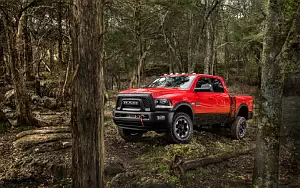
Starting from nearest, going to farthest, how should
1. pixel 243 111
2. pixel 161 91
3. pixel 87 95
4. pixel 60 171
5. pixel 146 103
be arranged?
pixel 87 95 → pixel 60 171 → pixel 146 103 → pixel 161 91 → pixel 243 111

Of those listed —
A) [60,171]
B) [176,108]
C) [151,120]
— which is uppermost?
[176,108]

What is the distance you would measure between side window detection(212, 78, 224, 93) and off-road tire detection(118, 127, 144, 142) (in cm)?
312

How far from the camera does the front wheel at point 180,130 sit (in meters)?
7.96

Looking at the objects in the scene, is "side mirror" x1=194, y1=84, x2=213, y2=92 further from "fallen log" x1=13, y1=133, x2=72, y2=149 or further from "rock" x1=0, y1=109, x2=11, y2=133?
"rock" x1=0, y1=109, x2=11, y2=133

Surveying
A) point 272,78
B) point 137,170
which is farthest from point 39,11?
point 272,78

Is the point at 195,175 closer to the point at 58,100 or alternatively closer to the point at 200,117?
the point at 200,117

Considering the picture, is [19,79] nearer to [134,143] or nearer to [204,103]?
[134,143]

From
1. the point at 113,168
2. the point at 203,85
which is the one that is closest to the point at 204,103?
the point at 203,85

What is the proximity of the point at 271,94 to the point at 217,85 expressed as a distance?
523cm

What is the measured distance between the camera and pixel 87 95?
4.40m

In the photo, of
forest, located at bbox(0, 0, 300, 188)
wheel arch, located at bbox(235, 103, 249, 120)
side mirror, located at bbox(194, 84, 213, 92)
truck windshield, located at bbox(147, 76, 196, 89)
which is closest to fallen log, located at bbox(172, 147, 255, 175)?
forest, located at bbox(0, 0, 300, 188)

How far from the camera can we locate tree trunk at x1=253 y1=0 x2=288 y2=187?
4.78m

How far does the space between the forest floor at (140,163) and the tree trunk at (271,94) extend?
1231 mm

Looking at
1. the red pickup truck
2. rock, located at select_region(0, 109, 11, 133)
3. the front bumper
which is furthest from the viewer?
rock, located at select_region(0, 109, 11, 133)
